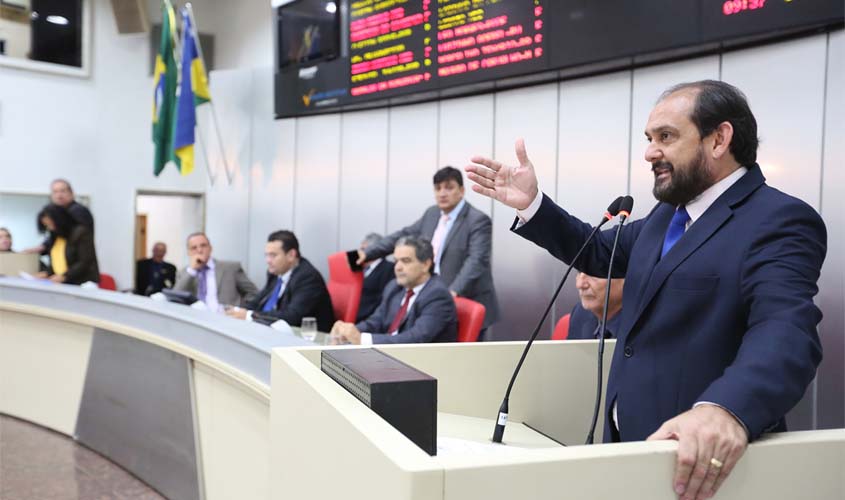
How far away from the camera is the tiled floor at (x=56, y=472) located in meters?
3.02

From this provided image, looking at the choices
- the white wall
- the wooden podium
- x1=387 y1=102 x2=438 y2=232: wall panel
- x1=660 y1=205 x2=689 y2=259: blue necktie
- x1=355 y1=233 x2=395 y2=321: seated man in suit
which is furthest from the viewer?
the white wall

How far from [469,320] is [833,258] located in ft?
5.24

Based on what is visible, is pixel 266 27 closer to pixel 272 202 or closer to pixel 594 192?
pixel 272 202

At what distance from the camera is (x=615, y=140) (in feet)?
13.1

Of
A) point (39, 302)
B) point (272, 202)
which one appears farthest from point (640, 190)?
point (272, 202)

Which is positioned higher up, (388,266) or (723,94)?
(723,94)

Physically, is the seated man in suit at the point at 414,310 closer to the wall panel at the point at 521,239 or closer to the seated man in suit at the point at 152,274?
the wall panel at the point at 521,239

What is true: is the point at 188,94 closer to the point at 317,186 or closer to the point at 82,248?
the point at 317,186

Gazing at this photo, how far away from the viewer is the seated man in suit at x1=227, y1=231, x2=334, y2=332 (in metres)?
3.96

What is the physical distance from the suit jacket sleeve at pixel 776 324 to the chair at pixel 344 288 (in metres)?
3.15

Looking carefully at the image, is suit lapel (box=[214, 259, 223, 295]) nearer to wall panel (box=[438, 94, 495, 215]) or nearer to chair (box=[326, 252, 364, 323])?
chair (box=[326, 252, 364, 323])

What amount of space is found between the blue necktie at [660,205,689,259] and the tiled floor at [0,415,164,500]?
254cm

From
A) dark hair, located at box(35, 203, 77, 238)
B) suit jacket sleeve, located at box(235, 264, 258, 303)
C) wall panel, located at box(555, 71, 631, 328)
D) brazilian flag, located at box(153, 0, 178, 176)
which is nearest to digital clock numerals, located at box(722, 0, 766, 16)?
wall panel, located at box(555, 71, 631, 328)

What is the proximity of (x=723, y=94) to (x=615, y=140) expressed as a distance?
9.67 ft
